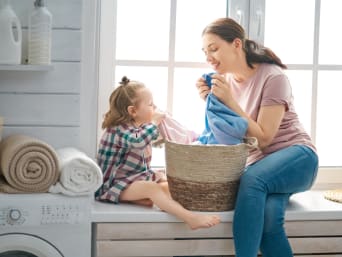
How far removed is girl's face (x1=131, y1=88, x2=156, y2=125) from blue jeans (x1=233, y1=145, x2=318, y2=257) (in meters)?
0.47

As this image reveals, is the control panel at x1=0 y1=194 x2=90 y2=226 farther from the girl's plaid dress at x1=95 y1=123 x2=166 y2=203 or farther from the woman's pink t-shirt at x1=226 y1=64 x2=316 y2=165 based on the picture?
the woman's pink t-shirt at x1=226 y1=64 x2=316 y2=165

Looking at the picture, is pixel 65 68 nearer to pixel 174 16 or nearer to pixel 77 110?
pixel 77 110

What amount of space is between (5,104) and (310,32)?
1.50m

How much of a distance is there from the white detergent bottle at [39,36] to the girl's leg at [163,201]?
2.03 feet

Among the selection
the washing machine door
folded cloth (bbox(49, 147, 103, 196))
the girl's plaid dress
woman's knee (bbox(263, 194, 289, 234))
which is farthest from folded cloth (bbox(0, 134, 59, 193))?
woman's knee (bbox(263, 194, 289, 234))

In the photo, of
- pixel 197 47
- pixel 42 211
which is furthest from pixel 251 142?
pixel 42 211

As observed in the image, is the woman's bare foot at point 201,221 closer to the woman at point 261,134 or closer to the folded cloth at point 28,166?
the woman at point 261,134

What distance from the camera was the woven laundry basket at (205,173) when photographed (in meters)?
2.29

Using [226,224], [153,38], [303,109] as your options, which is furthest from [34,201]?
[303,109]

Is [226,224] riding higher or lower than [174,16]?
lower

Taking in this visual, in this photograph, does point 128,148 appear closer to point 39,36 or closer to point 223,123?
point 223,123

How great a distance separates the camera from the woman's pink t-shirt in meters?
2.47

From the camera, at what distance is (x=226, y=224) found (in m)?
2.36

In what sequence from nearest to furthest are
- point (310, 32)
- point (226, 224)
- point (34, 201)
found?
point (34, 201) < point (226, 224) < point (310, 32)
